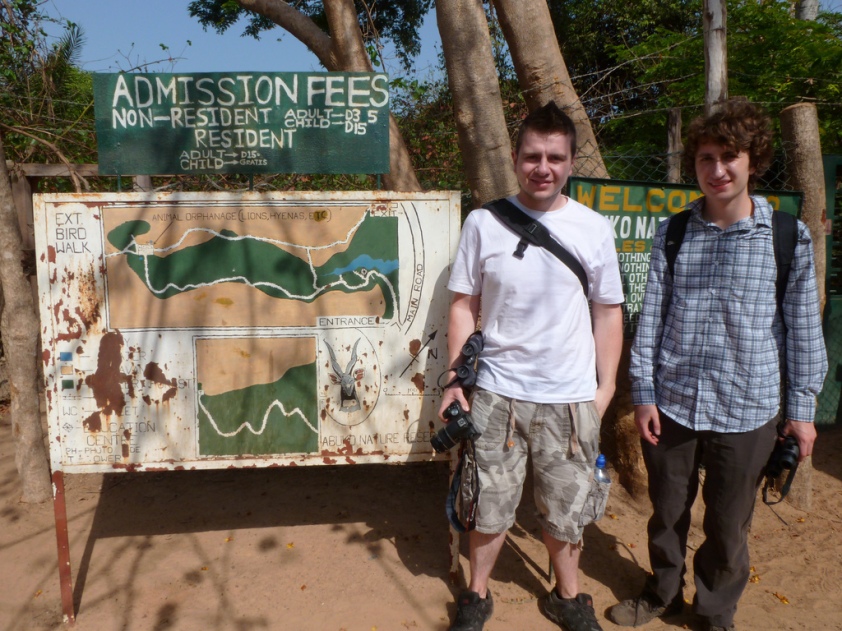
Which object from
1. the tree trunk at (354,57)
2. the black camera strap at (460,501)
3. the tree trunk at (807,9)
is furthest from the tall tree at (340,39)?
the tree trunk at (807,9)

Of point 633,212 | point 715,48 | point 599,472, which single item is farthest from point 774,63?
point 599,472

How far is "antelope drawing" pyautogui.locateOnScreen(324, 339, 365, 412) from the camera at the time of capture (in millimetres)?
2994

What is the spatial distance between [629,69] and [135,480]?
1118cm

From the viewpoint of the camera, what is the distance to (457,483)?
280 cm

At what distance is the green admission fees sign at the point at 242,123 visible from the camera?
291 cm

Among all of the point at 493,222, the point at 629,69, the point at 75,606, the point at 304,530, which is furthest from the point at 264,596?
the point at 629,69

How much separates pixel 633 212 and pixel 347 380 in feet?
5.85

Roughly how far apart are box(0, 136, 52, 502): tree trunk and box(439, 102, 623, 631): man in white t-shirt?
8.05 ft

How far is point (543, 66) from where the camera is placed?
407 cm

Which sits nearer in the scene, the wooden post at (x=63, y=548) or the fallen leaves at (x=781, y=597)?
the wooden post at (x=63, y=548)

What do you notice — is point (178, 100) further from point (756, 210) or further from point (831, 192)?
point (831, 192)

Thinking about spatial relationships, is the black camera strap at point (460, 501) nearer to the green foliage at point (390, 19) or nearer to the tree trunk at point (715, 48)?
the tree trunk at point (715, 48)

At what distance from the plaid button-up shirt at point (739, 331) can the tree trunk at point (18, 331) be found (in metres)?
3.25

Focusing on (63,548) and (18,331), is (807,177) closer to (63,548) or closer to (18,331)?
(63,548)
